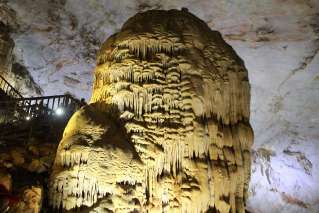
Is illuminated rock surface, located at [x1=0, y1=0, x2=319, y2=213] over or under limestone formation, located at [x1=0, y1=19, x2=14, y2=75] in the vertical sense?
under

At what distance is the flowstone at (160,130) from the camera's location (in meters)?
5.35

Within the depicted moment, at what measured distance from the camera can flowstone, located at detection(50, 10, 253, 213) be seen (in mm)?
5348

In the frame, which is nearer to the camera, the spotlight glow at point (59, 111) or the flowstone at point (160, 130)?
the flowstone at point (160, 130)

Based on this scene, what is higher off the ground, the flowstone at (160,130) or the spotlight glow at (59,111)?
the spotlight glow at (59,111)

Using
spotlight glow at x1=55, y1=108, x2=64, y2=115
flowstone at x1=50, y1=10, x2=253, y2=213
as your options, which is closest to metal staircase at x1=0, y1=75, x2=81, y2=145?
spotlight glow at x1=55, y1=108, x2=64, y2=115

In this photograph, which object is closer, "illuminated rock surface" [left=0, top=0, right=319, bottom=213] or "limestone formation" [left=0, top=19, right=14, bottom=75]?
"illuminated rock surface" [left=0, top=0, right=319, bottom=213]

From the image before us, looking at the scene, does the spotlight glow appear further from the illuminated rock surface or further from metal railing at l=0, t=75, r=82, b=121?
the illuminated rock surface

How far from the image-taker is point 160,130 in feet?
18.9

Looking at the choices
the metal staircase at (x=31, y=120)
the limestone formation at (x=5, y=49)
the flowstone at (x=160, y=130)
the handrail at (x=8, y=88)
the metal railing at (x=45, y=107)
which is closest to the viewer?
the flowstone at (x=160, y=130)

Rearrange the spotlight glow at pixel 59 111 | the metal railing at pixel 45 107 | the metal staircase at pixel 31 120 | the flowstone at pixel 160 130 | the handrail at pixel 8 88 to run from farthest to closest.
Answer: the handrail at pixel 8 88, the spotlight glow at pixel 59 111, the metal railing at pixel 45 107, the metal staircase at pixel 31 120, the flowstone at pixel 160 130

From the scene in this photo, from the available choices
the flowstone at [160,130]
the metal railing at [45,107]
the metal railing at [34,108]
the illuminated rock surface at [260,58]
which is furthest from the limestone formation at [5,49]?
the flowstone at [160,130]

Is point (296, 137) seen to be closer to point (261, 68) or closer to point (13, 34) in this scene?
point (261, 68)

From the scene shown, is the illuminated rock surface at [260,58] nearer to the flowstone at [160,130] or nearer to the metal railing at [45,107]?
the metal railing at [45,107]

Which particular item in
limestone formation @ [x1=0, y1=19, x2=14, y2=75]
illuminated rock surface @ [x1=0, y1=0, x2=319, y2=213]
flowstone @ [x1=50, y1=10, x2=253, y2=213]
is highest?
limestone formation @ [x1=0, y1=19, x2=14, y2=75]
